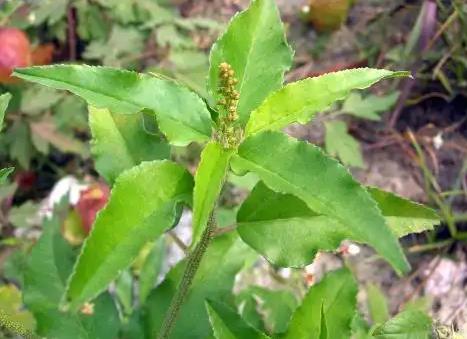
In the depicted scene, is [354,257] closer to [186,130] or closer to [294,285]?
[294,285]

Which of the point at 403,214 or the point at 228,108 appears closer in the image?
the point at 228,108

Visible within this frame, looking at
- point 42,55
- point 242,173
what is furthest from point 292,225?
point 42,55

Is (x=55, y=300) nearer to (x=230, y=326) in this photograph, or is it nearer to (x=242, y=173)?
(x=230, y=326)

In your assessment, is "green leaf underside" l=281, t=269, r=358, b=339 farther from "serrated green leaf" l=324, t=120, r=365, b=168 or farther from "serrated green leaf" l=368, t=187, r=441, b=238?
"serrated green leaf" l=324, t=120, r=365, b=168

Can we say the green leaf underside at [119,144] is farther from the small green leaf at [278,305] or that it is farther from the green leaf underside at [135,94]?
the small green leaf at [278,305]

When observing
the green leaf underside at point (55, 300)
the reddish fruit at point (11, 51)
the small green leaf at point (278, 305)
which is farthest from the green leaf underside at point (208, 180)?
the reddish fruit at point (11, 51)

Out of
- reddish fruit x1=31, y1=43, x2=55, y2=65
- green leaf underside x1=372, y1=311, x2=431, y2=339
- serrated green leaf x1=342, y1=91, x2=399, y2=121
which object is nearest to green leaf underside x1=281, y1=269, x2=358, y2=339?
green leaf underside x1=372, y1=311, x2=431, y2=339

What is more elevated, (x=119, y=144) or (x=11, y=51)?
Answer: (x=119, y=144)
